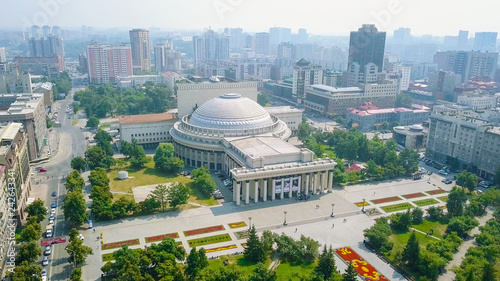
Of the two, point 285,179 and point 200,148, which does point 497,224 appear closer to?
point 285,179

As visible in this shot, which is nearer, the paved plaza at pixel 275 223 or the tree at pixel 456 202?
the paved plaza at pixel 275 223

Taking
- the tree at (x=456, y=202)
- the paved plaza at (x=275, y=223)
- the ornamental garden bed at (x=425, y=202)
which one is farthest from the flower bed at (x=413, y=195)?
the tree at (x=456, y=202)

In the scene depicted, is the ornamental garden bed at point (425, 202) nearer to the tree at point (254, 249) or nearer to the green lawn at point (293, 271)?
the green lawn at point (293, 271)

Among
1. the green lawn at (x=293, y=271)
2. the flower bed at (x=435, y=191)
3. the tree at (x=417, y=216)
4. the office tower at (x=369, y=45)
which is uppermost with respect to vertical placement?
the office tower at (x=369, y=45)

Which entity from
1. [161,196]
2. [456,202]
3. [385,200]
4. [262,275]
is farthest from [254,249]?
[456,202]

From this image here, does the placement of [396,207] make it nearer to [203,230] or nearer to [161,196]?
[203,230]

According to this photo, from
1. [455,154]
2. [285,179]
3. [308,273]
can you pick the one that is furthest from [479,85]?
[308,273]
